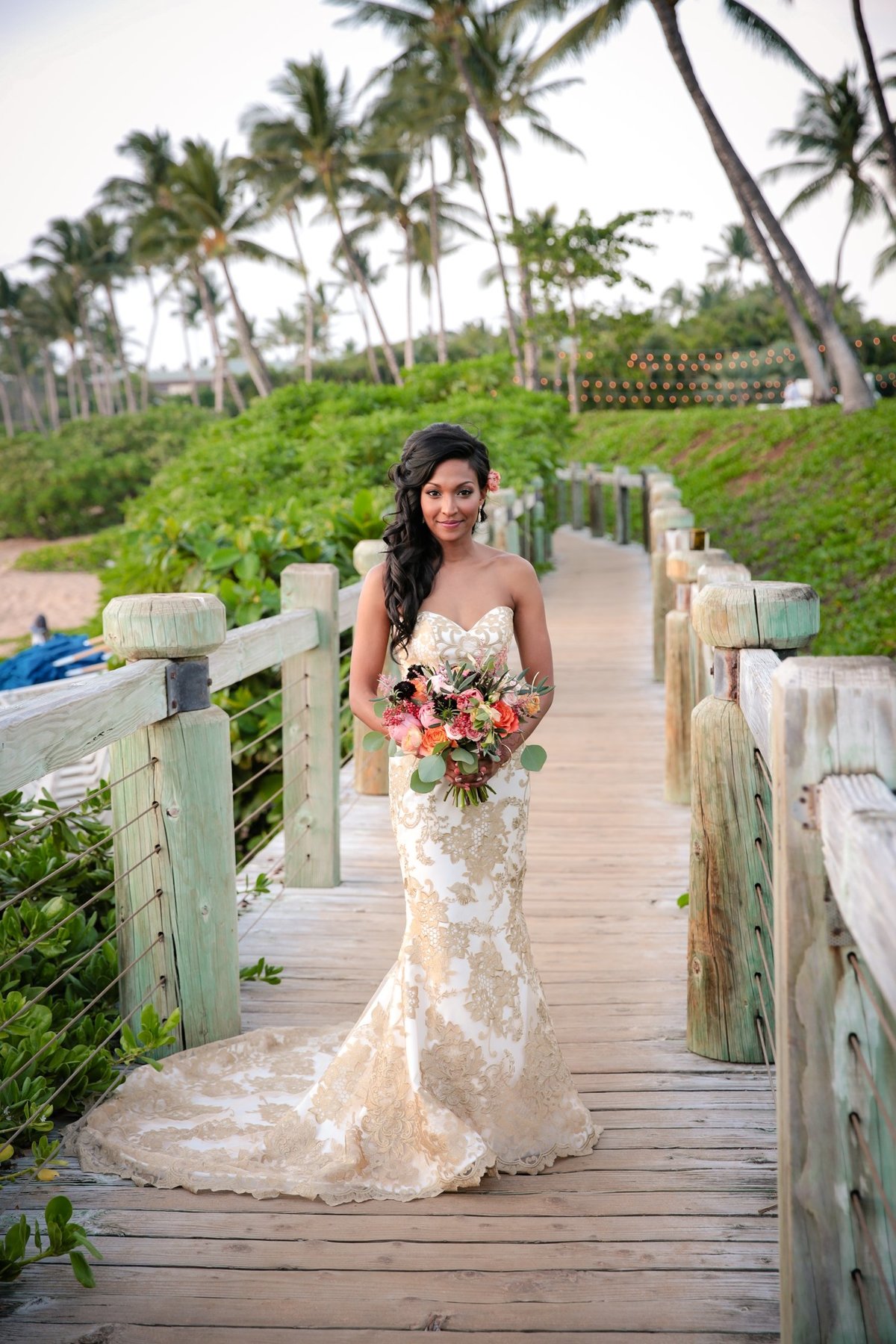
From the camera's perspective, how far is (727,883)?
123 inches

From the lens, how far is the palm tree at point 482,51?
101 ft

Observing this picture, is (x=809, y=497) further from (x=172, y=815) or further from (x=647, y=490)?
(x=172, y=815)

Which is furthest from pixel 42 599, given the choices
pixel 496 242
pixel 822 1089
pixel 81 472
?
pixel 822 1089

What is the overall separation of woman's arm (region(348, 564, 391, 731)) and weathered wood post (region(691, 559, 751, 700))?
32.4 inches

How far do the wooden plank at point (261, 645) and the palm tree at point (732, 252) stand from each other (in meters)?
61.2

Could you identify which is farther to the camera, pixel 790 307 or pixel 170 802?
pixel 790 307

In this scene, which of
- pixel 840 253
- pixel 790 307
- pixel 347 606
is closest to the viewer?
pixel 347 606

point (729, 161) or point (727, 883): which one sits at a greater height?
point (729, 161)

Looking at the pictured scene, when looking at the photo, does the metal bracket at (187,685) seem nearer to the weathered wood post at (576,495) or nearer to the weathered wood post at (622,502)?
the weathered wood post at (622,502)

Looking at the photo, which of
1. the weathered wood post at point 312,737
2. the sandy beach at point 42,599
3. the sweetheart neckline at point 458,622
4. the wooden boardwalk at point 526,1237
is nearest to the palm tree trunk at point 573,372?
the sandy beach at point 42,599

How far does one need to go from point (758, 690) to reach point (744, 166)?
1996 centimetres

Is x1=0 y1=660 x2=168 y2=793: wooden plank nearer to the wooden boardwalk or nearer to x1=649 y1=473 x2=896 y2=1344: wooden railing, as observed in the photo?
the wooden boardwalk

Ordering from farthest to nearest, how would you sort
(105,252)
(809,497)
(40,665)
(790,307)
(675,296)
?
(105,252), (675,296), (790,307), (809,497), (40,665)

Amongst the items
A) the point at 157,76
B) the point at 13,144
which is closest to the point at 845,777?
the point at 157,76
